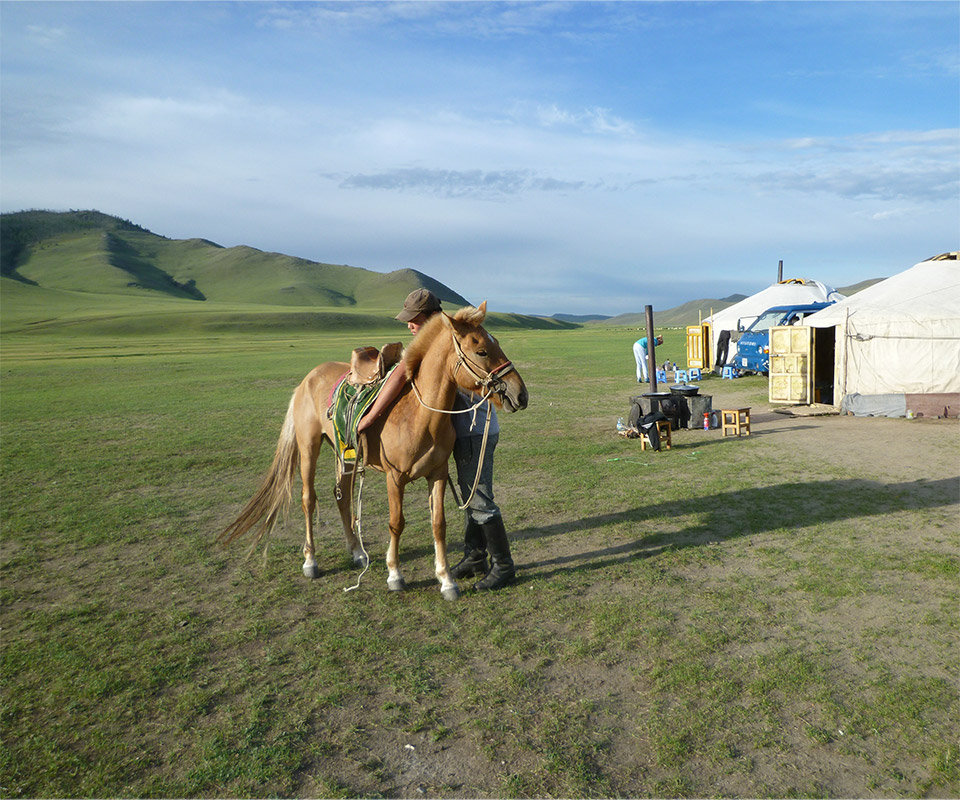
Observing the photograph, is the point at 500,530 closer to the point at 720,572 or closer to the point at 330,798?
the point at 720,572

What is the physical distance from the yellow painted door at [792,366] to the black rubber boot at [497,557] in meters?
12.7

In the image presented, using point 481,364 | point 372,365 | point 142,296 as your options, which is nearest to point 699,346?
point 372,365

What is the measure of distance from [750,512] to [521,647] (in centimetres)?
385

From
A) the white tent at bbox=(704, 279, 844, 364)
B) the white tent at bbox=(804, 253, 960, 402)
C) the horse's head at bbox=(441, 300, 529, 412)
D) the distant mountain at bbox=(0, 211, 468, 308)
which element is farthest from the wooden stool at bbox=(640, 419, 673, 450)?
the distant mountain at bbox=(0, 211, 468, 308)

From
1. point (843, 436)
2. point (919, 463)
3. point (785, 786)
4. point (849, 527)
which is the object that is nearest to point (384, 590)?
point (785, 786)

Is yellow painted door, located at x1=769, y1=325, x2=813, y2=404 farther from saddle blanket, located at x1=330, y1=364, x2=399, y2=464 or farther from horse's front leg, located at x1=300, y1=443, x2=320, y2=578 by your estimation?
horse's front leg, located at x1=300, y1=443, x2=320, y2=578

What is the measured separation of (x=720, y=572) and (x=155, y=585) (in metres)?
4.77

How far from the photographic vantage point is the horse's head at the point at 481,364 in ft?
14.0

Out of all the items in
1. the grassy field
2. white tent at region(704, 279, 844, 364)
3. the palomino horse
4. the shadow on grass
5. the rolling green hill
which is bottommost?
the grassy field

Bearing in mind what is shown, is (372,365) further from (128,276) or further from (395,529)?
(128,276)

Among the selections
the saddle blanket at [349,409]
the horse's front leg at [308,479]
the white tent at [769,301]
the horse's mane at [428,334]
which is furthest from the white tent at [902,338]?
the horse's front leg at [308,479]

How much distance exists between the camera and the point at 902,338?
1384 centimetres

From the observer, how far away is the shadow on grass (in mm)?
5820

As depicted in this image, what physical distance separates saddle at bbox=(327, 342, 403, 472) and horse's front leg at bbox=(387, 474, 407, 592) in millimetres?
475
